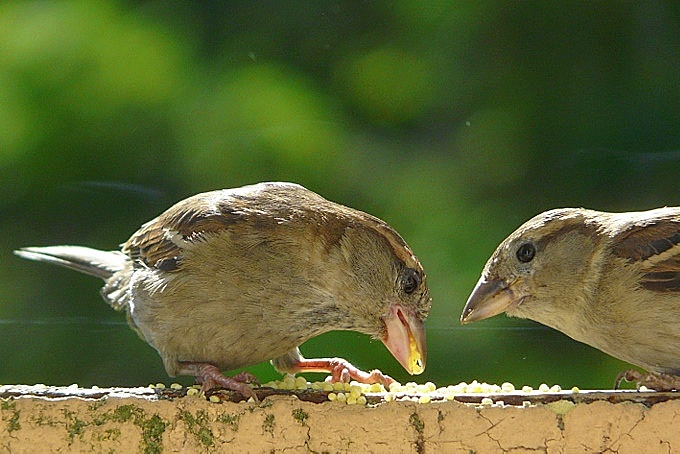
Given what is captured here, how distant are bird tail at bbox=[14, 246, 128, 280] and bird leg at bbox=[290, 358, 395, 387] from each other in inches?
27.0

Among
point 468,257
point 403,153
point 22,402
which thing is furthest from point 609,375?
point 22,402

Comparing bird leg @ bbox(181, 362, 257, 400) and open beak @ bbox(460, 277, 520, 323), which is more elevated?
open beak @ bbox(460, 277, 520, 323)

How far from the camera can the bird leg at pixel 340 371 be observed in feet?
8.48

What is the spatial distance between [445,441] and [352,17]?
2064 mm

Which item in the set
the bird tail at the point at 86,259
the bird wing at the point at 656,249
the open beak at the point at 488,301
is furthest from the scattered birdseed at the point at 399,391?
the bird tail at the point at 86,259

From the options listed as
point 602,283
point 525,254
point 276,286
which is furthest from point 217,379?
point 602,283

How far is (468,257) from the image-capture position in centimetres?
348

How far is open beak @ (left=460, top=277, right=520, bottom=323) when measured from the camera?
2457 millimetres

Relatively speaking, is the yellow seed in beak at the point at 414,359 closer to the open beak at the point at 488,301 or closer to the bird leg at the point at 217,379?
the open beak at the point at 488,301

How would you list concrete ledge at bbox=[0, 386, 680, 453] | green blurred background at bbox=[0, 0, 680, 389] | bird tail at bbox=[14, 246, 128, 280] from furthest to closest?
green blurred background at bbox=[0, 0, 680, 389] → bird tail at bbox=[14, 246, 128, 280] → concrete ledge at bbox=[0, 386, 680, 453]

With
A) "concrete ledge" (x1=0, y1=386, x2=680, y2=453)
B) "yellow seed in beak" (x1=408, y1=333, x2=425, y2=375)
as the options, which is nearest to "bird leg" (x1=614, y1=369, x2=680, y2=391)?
"concrete ledge" (x1=0, y1=386, x2=680, y2=453)

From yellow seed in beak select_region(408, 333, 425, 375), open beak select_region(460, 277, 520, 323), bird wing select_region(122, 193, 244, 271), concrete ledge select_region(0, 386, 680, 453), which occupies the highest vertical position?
bird wing select_region(122, 193, 244, 271)

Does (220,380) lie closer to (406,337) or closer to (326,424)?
(326,424)

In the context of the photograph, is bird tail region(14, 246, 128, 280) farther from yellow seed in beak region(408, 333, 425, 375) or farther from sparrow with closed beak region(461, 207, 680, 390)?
sparrow with closed beak region(461, 207, 680, 390)
